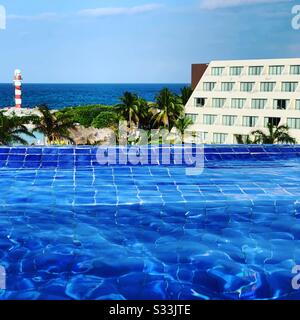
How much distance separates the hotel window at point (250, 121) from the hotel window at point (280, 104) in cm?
258

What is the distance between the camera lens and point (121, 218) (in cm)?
→ 842

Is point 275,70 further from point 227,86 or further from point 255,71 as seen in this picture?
point 227,86

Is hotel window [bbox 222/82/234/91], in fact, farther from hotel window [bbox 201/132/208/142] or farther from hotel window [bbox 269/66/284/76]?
hotel window [bbox 201/132/208/142]

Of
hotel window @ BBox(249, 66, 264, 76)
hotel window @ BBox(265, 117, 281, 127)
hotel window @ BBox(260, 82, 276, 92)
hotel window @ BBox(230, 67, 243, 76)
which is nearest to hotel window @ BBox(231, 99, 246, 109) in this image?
hotel window @ BBox(260, 82, 276, 92)

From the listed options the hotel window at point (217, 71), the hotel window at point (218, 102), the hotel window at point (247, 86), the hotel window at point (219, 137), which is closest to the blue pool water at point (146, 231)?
the hotel window at point (247, 86)

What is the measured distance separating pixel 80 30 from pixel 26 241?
13950 cm

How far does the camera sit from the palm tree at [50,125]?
3384cm

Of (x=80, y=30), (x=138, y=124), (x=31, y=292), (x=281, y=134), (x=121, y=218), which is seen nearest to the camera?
(x=31, y=292)

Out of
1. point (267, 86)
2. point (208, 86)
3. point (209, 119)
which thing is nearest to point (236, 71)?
point (208, 86)

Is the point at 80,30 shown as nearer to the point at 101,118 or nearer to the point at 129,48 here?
the point at 129,48

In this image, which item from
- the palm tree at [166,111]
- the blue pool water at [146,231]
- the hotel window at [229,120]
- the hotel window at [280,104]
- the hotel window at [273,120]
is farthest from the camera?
the hotel window at [229,120]

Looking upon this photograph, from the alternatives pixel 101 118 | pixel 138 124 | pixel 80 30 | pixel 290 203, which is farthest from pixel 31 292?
pixel 80 30

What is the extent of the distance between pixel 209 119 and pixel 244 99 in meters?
4.58

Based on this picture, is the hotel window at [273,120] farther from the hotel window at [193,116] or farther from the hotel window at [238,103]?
the hotel window at [193,116]
